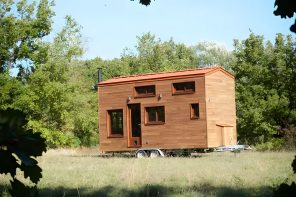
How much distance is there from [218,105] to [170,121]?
9.26 feet

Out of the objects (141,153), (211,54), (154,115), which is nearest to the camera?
(141,153)

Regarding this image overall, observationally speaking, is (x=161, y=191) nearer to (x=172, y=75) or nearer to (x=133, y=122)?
(x=172, y=75)

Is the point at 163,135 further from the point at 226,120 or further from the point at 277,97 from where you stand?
the point at 277,97

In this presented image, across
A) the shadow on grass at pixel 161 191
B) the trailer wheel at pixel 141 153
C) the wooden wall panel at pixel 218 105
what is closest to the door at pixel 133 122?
the trailer wheel at pixel 141 153

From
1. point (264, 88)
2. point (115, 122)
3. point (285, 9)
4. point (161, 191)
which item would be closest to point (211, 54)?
point (264, 88)

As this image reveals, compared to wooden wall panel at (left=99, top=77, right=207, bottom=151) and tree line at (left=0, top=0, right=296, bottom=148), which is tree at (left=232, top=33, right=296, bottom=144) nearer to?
tree line at (left=0, top=0, right=296, bottom=148)

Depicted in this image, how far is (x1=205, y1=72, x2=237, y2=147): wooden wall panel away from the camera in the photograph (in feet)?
73.2

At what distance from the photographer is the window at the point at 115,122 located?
81.9 ft

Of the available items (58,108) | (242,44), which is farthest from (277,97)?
(58,108)

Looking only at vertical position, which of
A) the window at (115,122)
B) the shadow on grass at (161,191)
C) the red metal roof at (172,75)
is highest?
the red metal roof at (172,75)

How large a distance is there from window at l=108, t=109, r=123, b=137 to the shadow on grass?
1530 centimetres

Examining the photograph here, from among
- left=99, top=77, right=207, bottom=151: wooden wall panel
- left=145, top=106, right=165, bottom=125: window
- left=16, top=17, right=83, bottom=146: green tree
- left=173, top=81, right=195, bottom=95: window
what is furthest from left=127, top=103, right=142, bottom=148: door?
left=16, top=17, right=83, bottom=146: green tree

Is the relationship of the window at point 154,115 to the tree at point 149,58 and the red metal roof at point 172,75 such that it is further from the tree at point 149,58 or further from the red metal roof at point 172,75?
the tree at point 149,58

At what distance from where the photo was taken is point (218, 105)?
23484mm
